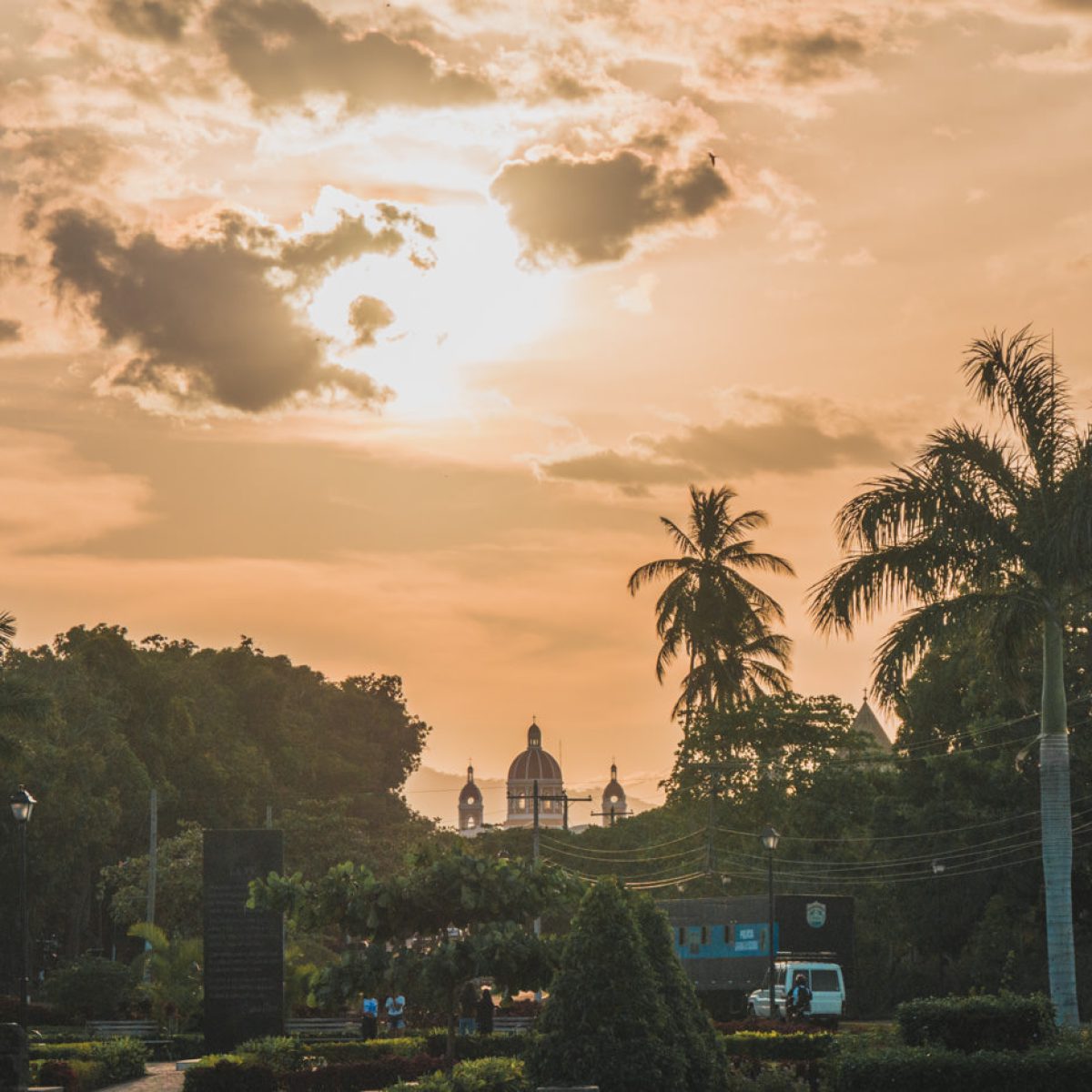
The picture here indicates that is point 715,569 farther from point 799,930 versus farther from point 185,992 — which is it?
point 185,992

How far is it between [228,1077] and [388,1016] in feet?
51.2

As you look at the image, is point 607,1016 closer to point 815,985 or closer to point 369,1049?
point 369,1049

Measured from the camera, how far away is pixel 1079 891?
53.2m

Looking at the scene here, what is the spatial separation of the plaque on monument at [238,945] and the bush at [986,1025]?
1276 centimetres

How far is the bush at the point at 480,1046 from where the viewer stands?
30578 mm

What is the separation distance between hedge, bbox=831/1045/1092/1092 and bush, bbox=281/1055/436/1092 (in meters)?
8.27

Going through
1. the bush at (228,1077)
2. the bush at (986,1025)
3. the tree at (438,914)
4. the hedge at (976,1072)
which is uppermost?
the tree at (438,914)

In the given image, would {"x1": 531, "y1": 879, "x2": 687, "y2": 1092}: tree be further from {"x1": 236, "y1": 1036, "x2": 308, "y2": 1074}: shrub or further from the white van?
the white van

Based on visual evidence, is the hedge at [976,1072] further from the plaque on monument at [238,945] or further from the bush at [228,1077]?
the plaque on monument at [238,945]

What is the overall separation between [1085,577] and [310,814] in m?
57.3

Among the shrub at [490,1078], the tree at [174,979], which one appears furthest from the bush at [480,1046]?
the shrub at [490,1078]

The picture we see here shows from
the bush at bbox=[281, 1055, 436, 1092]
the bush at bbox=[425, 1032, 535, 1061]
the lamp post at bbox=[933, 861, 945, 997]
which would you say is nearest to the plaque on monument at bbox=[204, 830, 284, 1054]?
the bush at bbox=[425, 1032, 535, 1061]

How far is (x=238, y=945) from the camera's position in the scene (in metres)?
31.5

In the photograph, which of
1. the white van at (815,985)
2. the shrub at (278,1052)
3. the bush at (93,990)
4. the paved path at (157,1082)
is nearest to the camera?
the shrub at (278,1052)
